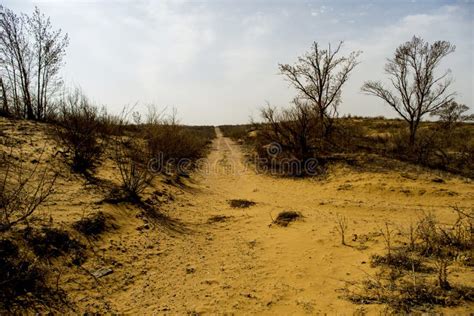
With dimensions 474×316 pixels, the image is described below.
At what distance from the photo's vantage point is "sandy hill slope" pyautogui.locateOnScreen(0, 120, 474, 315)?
3561mm

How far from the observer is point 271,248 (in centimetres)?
519

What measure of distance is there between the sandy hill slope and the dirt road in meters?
0.02

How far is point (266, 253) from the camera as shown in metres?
4.99

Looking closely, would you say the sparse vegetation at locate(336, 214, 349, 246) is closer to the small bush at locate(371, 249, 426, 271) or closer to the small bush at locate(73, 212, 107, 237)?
the small bush at locate(371, 249, 426, 271)

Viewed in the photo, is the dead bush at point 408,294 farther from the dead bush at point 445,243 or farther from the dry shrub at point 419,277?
the dead bush at point 445,243

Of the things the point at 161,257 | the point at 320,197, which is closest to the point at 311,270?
the point at 161,257

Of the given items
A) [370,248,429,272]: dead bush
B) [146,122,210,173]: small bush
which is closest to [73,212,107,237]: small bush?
[370,248,429,272]: dead bush

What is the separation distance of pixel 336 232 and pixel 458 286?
98.8 inches

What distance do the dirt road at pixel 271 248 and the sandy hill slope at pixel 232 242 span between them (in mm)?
18

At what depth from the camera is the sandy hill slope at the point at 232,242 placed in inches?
140

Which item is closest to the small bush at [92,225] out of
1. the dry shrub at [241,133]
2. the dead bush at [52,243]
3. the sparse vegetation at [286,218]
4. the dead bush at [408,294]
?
the dead bush at [52,243]

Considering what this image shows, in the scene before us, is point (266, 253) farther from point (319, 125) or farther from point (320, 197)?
point (319, 125)

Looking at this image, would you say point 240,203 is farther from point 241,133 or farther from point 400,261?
point 241,133

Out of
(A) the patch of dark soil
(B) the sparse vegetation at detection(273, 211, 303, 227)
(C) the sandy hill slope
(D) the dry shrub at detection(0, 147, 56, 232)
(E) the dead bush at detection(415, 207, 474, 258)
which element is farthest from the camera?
(A) the patch of dark soil
